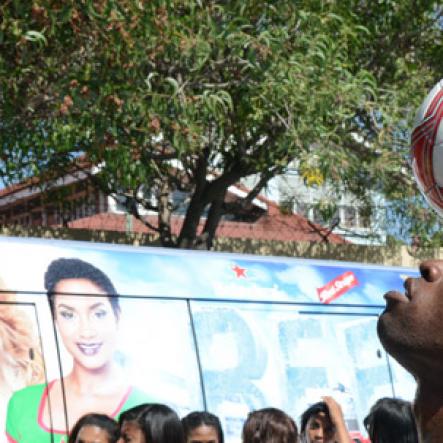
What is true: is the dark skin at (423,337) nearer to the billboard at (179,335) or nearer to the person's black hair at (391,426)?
the person's black hair at (391,426)

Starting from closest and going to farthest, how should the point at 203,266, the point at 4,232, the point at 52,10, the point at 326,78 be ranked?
the point at 203,266, the point at 52,10, the point at 326,78, the point at 4,232

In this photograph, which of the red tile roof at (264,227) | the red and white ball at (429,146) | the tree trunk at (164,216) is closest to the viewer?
the red and white ball at (429,146)

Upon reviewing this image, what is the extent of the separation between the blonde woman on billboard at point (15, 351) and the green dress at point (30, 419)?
46 millimetres

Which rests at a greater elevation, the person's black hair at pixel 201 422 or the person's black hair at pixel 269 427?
the person's black hair at pixel 201 422

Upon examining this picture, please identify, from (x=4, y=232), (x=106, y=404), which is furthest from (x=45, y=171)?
(x=106, y=404)

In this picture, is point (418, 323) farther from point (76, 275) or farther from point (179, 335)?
point (179, 335)

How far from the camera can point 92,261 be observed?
756 cm

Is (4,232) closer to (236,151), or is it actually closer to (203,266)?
(236,151)

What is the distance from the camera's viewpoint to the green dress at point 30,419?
6786 mm

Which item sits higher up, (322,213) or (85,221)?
(85,221)

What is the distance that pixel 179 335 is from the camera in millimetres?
7871

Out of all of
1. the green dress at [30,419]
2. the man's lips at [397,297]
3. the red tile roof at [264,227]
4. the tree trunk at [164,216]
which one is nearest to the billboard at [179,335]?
the green dress at [30,419]

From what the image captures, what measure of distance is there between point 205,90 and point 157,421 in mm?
4109

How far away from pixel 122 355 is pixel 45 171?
5754 mm
